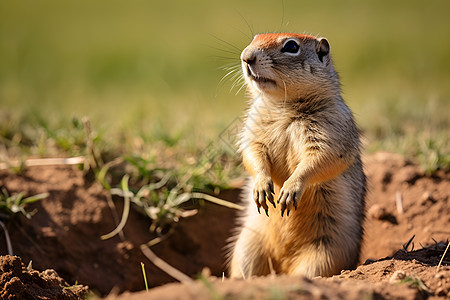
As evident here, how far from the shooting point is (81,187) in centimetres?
393

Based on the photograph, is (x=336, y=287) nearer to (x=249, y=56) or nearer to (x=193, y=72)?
(x=249, y=56)

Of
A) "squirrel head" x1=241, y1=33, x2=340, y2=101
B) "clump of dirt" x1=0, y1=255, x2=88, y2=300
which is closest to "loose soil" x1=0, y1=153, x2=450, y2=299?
"clump of dirt" x1=0, y1=255, x2=88, y2=300

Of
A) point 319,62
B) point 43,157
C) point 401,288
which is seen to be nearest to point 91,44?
point 43,157

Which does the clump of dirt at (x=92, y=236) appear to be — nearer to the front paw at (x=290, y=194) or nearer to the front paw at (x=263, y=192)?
the front paw at (x=263, y=192)

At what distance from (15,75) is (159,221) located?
5087 millimetres

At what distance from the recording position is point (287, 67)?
10.4 feet

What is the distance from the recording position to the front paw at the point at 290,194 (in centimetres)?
291

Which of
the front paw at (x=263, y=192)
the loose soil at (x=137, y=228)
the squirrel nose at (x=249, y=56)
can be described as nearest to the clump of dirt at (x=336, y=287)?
the front paw at (x=263, y=192)

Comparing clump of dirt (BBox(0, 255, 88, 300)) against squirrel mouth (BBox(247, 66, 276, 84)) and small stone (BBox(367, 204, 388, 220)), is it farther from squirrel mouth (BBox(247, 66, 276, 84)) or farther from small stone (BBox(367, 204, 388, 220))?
small stone (BBox(367, 204, 388, 220))

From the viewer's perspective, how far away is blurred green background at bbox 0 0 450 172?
192 inches

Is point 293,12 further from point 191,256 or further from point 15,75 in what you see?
point 191,256

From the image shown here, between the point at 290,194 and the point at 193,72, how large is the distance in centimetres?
676

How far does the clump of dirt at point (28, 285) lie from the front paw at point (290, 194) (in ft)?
3.78

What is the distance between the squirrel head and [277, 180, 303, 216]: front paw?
1.84ft
